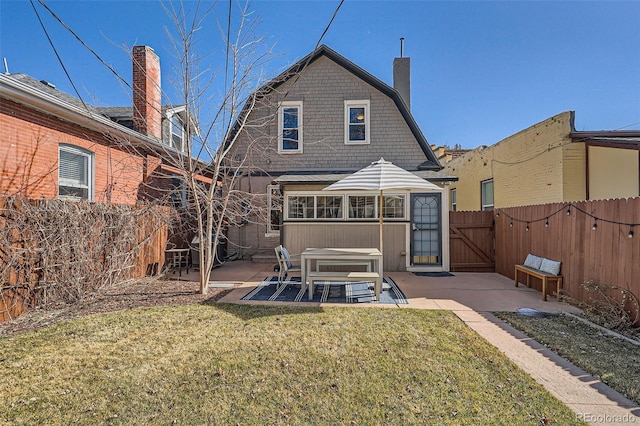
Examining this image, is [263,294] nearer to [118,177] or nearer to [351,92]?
[118,177]

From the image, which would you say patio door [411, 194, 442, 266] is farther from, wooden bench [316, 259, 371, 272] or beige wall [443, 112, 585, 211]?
beige wall [443, 112, 585, 211]

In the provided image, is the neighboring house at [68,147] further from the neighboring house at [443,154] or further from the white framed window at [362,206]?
the neighboring house at [443,154]

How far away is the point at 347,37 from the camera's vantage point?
9.23m

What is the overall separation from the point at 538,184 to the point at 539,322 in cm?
637

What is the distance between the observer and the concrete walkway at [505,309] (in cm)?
278

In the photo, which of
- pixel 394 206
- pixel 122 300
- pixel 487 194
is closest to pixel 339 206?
pixel 394 206

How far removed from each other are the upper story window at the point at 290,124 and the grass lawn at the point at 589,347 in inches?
363

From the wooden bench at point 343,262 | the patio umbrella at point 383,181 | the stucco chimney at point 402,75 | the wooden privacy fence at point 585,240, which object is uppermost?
the stucco chimney at point 402,75

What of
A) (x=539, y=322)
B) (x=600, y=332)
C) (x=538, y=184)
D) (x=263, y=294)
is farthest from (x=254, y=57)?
(x=538, y=184)

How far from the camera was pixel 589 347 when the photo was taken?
3.94 meters

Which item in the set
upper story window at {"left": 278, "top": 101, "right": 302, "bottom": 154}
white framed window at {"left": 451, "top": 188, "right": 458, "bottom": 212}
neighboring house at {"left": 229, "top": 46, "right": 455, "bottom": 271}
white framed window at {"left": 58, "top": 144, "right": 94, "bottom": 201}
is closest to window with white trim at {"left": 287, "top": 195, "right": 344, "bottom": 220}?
neighboring house at {"left": 229, "top": 46, "right": 455, "bottom": 271}

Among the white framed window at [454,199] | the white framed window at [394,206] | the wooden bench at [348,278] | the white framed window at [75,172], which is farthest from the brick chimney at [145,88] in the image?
the white framed window at [454,199]

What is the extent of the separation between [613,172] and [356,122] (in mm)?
8012

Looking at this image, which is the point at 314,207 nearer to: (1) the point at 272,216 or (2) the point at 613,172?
(1) the point at 272,216
